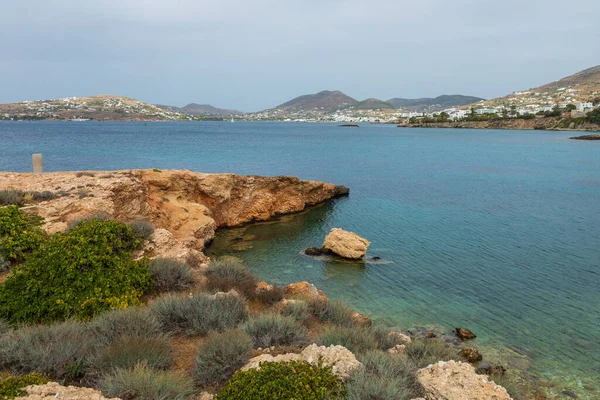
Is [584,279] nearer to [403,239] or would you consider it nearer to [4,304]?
[403,239]

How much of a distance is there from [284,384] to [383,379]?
1341 millimetres

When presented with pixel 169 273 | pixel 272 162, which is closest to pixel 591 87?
pixel 272 162

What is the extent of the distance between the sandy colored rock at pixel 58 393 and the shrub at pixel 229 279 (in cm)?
489

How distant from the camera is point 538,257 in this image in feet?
59.1

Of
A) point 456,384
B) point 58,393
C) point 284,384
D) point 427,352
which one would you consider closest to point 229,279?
point 427,352

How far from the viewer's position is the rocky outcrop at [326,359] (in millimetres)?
5281

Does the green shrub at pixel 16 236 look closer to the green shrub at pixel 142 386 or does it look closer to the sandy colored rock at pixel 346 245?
the green shrub at pixel 142 386

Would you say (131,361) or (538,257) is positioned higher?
(131,361)

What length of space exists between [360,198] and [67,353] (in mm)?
28423

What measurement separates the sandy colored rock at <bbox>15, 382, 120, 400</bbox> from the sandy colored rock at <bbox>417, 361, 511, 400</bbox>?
4.11 metres

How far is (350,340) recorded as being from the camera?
6.72 metres

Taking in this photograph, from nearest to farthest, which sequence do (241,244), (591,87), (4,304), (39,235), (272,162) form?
(4,304) < (39,235) < (241,244) < (272,162) < (591,87)

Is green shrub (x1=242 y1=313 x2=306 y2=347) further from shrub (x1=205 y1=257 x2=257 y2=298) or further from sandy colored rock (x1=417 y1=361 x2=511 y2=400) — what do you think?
shrub (x1=205 y1=257 x2=257 y2=298)

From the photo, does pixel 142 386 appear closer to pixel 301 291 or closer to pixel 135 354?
pixel 135 354
